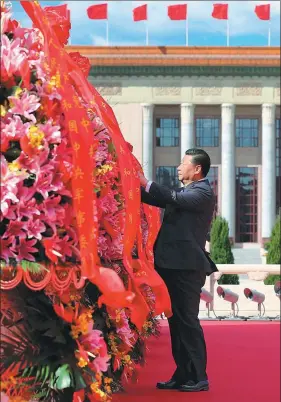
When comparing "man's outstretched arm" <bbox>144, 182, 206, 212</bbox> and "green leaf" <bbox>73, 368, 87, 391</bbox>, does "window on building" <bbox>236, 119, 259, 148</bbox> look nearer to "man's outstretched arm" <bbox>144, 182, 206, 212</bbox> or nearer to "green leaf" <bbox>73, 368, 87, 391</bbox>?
"man's outstretched arm" <bbox>144, 182, 206, 212</bbox>

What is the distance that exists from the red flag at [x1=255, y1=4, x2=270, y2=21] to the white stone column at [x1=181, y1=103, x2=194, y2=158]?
510cm

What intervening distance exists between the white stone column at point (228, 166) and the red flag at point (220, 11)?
4.56 metres

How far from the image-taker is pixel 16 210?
293 cm

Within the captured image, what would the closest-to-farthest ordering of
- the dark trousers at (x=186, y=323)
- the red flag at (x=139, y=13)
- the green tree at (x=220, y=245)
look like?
the dark trousers at (x=186, y=323) → the green tree at (x=220, y=245) → the red flag at (x=139, y=13)

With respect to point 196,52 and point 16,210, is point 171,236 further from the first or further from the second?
point 196,52

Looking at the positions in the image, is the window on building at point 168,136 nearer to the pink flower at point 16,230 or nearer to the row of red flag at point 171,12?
the row of red flag at point 171,12

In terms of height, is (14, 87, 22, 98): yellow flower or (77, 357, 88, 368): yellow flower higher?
(14, 87, 22, 98): yellow flower

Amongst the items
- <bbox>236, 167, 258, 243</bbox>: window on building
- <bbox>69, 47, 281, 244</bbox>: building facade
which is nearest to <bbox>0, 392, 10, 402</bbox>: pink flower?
<bbox>69, 47, 281, 244</bbox>: building facade

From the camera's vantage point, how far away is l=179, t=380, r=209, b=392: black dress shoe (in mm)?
4469

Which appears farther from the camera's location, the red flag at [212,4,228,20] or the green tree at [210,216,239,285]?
the red flag at [212,4,228,20]

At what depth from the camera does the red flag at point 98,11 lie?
30686 millimetres

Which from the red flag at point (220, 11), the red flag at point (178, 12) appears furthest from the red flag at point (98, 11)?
the red flag at point (220, 11)

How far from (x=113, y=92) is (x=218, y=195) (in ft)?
21.7

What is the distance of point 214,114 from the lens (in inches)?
1420
